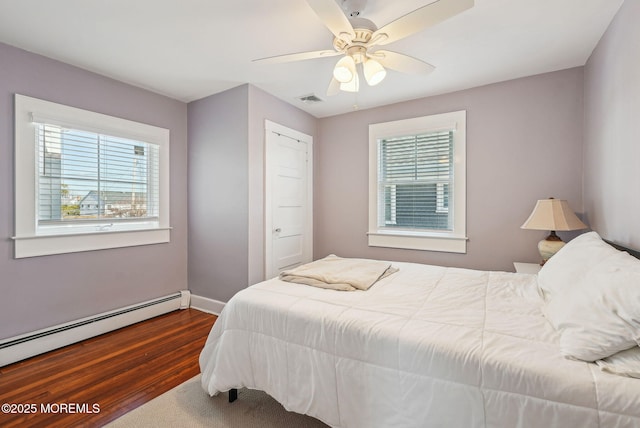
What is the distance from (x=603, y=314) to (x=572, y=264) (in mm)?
551

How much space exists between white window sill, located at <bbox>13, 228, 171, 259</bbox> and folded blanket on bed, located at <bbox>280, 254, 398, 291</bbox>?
6.35ft

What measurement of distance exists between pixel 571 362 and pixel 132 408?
7.43 feet

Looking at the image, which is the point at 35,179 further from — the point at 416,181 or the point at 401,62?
the point at 416,181

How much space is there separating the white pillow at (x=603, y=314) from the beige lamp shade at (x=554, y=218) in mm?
1201

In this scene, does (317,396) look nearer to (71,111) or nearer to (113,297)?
(113,297)

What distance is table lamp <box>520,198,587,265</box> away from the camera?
2301mm

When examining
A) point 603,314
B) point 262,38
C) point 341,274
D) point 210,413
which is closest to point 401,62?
point 262,38

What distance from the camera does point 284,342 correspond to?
1.50 m

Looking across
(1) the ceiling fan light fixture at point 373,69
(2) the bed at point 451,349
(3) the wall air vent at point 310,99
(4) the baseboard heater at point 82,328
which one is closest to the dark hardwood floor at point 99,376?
(4) the baseboard heater at point 82,328

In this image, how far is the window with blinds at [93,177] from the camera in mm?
2480

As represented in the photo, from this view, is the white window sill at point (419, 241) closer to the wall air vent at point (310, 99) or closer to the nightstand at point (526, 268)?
the nightstand at point (526, 268)

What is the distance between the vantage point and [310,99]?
3.39 meters

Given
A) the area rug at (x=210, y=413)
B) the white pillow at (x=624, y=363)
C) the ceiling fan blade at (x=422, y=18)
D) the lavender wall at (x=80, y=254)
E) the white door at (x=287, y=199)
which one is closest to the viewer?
the white pillow at (x=624, y=363)

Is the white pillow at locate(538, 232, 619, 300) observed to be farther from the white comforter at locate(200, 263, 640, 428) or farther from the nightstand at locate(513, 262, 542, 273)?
the nightstand at locate(513, 262, 542, 273)
